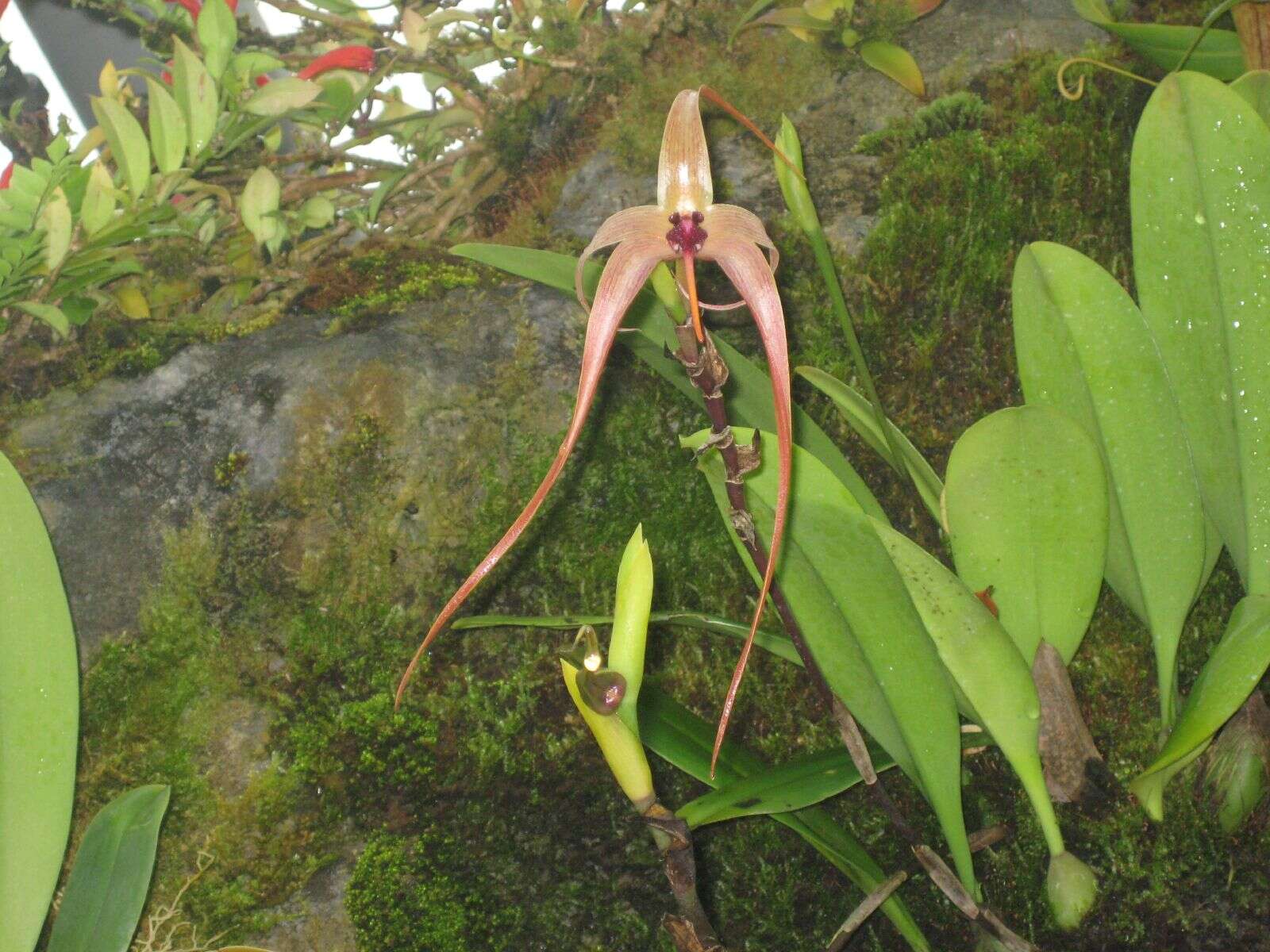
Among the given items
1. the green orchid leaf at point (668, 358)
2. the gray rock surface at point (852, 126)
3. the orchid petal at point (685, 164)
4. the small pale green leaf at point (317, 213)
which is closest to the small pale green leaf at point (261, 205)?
the small pale green leaf at point (317, 213)

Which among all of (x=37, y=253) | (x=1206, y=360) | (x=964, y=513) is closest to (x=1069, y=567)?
(x=964, y=513)

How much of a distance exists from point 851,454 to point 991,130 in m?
0.50

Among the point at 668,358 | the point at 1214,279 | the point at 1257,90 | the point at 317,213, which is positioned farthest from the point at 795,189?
the point at 317,213

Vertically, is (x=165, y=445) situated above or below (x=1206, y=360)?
below

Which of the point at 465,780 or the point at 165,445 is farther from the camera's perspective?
the point at 165,445

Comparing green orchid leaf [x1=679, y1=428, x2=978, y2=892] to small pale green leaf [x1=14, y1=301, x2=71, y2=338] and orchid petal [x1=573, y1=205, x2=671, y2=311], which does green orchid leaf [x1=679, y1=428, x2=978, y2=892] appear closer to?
orchid petal [x1=573, y1=205, x2=671, y2=311]

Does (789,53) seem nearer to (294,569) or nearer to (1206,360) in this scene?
(1206,360)

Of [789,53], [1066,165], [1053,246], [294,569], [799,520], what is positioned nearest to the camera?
[799,520]

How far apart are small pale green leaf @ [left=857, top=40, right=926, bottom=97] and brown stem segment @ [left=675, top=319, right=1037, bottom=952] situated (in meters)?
0.76

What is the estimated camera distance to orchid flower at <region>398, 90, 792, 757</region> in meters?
0.57

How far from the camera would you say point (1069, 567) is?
0.87 metres

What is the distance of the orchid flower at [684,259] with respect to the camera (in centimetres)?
57

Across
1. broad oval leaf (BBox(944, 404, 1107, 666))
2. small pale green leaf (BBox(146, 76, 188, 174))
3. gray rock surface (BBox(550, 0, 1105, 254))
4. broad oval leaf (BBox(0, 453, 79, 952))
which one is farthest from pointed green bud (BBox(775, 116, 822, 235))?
small pale green leaf (BBox(146, 76, 188, 174))

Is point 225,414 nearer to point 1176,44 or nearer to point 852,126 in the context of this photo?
point 852,126
